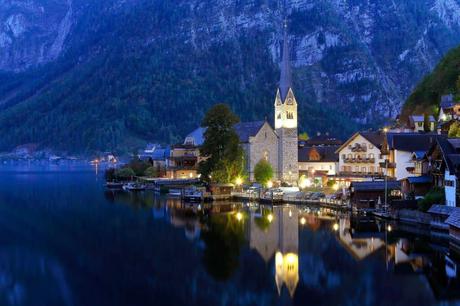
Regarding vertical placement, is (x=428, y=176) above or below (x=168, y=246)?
above

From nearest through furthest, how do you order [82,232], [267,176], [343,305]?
[343,305] < [82,232] < [267,176]

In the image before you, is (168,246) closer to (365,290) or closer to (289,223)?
(289,223)

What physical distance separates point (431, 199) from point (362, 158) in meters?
29.1

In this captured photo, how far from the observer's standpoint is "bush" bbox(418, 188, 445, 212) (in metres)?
52.4

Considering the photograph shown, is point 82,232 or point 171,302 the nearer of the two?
point 171,302

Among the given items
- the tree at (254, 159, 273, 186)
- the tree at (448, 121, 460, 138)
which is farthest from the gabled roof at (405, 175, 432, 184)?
the tree at (254, 159, 273, 186)

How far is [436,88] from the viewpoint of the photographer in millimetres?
100875

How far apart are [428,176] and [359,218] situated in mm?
8003

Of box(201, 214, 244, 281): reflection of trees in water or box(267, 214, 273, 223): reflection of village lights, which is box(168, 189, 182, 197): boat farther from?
box(267, 214, 273, 223): reflection of village lights

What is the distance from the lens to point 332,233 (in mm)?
52125

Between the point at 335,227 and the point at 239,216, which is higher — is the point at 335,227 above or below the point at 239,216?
below

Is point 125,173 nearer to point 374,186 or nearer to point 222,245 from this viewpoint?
point 374,186

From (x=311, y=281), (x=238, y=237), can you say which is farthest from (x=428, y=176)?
(x=311, y=281)

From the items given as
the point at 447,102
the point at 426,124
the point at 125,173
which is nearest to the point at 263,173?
the point at 426,124
